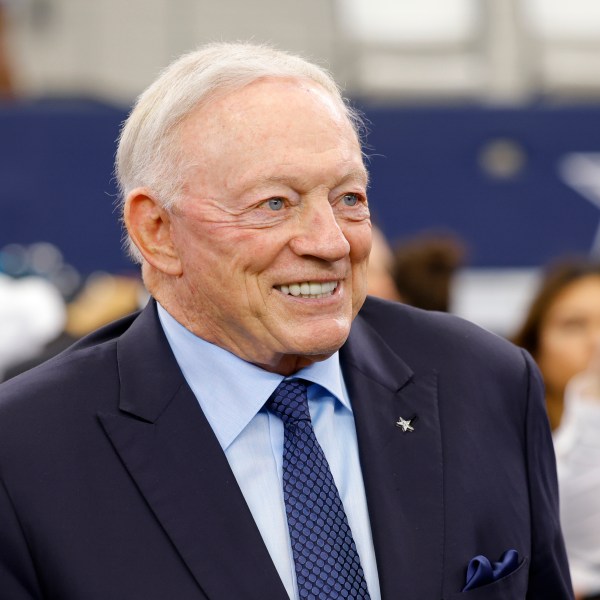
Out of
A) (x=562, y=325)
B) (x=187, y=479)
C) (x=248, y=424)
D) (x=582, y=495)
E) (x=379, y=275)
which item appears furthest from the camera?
(x=379, y=275)

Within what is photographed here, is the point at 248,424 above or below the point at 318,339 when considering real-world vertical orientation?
below

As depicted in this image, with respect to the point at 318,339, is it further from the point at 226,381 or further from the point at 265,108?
the point at 265,108

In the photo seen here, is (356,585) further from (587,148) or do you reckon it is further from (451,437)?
(587,148)

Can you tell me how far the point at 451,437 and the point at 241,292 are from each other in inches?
17.2

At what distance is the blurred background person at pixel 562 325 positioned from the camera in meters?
4.17

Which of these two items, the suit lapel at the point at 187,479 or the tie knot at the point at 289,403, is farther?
the tie knot at the point at 289,403

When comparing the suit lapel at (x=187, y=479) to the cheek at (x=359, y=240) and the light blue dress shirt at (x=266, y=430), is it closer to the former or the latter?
the light blue dress shirt at (x=266, y=430)

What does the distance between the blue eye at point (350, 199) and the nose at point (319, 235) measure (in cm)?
5

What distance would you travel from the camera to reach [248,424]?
2125 mm

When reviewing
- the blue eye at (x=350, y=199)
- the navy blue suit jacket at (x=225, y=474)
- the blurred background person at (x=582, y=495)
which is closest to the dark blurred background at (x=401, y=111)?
the blurred background person at (x=582, y=495)

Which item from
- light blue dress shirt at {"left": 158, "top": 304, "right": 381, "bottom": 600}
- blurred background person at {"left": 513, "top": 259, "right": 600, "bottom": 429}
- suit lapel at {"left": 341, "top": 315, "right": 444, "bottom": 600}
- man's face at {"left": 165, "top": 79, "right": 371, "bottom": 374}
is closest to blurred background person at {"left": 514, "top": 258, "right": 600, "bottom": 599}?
blurred background person at {"left": 513, "top": 259, "right": 600, "bottom": 429}

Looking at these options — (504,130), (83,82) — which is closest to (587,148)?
(504,130)

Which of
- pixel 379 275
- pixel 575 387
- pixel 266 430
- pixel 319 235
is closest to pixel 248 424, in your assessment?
pixel 266 430

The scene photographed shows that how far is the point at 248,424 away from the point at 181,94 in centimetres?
53
